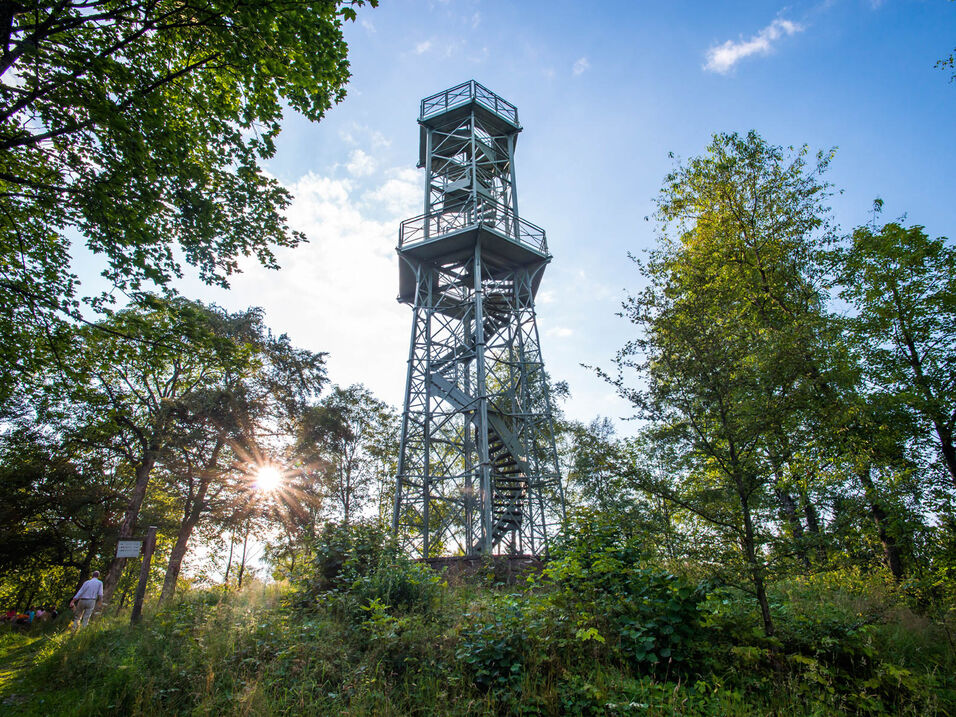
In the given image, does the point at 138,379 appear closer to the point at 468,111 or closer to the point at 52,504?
the point at 52,504

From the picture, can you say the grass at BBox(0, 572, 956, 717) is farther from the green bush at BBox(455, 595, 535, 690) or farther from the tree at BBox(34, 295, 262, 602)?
the tree at BBox(34, 295, 262, 602)

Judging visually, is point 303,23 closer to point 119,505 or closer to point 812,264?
point 812,264

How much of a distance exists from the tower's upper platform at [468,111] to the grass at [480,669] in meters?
16.7

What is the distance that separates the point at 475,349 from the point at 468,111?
387 inches

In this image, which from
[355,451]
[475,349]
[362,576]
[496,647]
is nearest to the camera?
[496,647]

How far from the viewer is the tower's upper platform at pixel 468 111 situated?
693 inches

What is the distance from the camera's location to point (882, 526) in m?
7.45

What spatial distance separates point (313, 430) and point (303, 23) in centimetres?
1535

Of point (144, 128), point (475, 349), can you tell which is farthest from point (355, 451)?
point (144, 128)

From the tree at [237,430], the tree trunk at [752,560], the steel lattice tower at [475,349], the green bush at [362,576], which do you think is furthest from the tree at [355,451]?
the tree trunk at [752,560]

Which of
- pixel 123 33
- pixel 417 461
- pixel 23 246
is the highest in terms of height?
pixel 123 33

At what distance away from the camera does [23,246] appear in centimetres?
695

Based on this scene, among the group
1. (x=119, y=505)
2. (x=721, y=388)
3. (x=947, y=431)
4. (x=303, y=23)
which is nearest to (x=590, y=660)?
(x=721, y=388)

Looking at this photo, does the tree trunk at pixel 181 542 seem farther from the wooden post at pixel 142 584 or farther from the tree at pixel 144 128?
the tree at pixel 144 128
